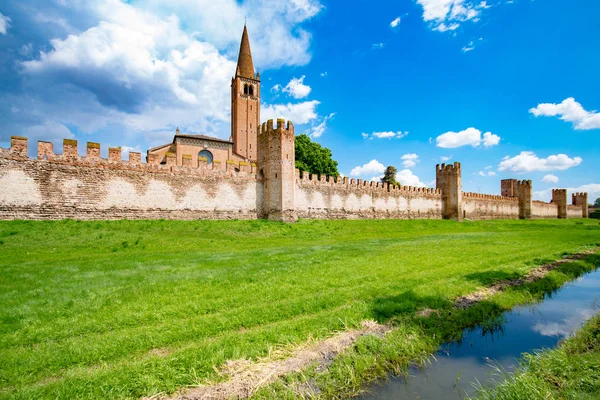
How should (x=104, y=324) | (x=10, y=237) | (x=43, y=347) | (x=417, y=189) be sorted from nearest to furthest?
(x=43, y=347) < (x=104, y=324) < (x=10, y=237) < (x=417, y=189)

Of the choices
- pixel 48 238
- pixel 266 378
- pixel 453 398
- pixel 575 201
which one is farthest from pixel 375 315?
pixel 575 201

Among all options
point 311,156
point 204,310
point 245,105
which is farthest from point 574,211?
point 204,310

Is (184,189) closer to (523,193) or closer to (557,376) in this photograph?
(557,376)

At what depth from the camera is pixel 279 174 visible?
23906 mm

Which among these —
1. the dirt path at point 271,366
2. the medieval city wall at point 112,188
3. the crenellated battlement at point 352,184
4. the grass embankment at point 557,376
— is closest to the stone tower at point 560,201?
the crenellated battlement at point 352,184

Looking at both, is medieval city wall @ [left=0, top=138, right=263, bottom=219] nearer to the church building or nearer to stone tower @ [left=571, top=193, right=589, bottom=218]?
the church building

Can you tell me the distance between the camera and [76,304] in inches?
217

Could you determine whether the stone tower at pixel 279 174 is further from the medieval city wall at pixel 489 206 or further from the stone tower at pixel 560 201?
the stone tower at pixel 560 201

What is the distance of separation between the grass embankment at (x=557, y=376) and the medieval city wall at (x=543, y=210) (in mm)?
62576

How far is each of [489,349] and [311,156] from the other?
128ft

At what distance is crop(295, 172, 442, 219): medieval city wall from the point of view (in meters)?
26.6

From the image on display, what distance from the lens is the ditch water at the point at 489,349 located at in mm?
3682

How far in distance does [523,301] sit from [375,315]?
4.16 meters

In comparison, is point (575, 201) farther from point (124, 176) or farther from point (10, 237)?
point (10, 237)
